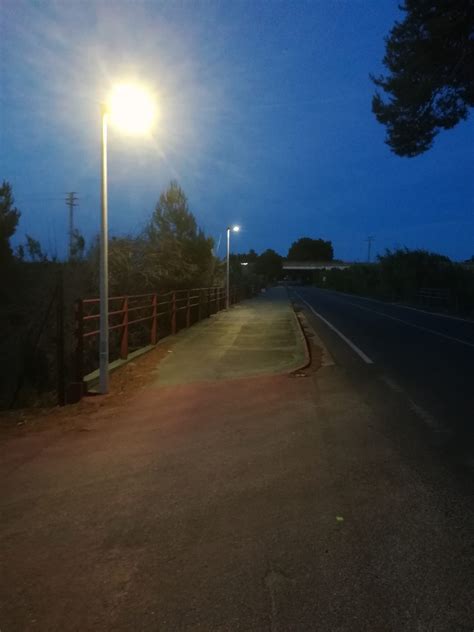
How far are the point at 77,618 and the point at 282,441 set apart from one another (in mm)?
3921

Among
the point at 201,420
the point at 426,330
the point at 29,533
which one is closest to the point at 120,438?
the point at 201,420

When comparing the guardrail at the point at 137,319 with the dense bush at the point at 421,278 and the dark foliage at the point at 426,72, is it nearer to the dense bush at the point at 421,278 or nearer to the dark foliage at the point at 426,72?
the dark foliage at the point at 426,72

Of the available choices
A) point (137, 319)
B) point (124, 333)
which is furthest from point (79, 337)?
point (137, 319)

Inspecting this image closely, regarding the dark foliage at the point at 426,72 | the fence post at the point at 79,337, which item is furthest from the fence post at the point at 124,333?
the dark foliage at the point at 426,72

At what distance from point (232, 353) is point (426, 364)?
468cm

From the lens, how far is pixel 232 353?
1545 cm

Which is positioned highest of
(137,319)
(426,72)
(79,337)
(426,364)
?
(426,72)

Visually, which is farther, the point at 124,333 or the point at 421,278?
the point at 421,278

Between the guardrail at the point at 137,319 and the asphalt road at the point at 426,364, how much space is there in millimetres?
4881

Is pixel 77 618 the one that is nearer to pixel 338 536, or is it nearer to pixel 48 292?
pixel 338 536

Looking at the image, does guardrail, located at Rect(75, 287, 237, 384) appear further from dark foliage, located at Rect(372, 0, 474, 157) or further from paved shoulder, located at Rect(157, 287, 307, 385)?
Result: dark foliage, located at Rect(372, 0, 474, 157)

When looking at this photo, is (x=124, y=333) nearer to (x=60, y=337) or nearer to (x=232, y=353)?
(x=232, y=353)

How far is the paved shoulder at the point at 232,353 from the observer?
1237cm

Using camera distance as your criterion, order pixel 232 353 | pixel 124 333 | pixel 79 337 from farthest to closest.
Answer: pixel 232 353 → pixel 124 333 → pixel 79 337
